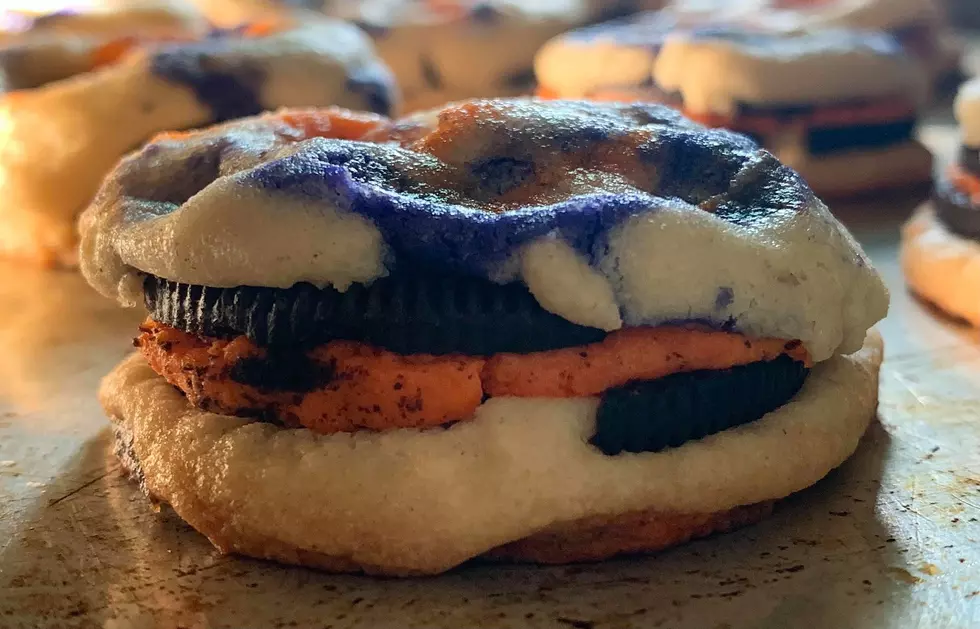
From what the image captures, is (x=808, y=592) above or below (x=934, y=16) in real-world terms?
below

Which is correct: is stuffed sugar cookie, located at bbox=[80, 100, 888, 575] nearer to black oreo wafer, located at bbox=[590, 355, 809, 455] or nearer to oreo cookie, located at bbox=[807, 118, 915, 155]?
black oreo wafer, located at bbox=[590, 355, 809, 455]

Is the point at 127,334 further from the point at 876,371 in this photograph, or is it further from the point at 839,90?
the point at 839,90

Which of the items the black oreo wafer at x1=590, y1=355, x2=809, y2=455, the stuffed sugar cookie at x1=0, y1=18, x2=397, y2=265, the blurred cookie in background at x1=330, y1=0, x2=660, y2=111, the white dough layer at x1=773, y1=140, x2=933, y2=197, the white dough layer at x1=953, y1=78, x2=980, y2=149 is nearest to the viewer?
the black oreo wafer at x1=590, y1=355, x2=809, y2=455

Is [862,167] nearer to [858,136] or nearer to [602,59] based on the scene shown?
[858,136]

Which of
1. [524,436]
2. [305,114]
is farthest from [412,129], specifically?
[524,436]

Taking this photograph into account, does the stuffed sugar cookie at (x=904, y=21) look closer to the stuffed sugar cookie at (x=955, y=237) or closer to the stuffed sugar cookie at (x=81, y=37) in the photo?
the stuffed sugar cookie at (x=955, y=237)

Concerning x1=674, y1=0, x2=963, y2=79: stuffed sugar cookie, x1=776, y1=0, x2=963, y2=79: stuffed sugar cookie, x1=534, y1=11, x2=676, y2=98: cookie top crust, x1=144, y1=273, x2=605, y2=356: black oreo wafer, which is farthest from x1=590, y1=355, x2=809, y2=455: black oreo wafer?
x1=776, y1=0, x2=963, y2=79: stuffed sugar cookie
